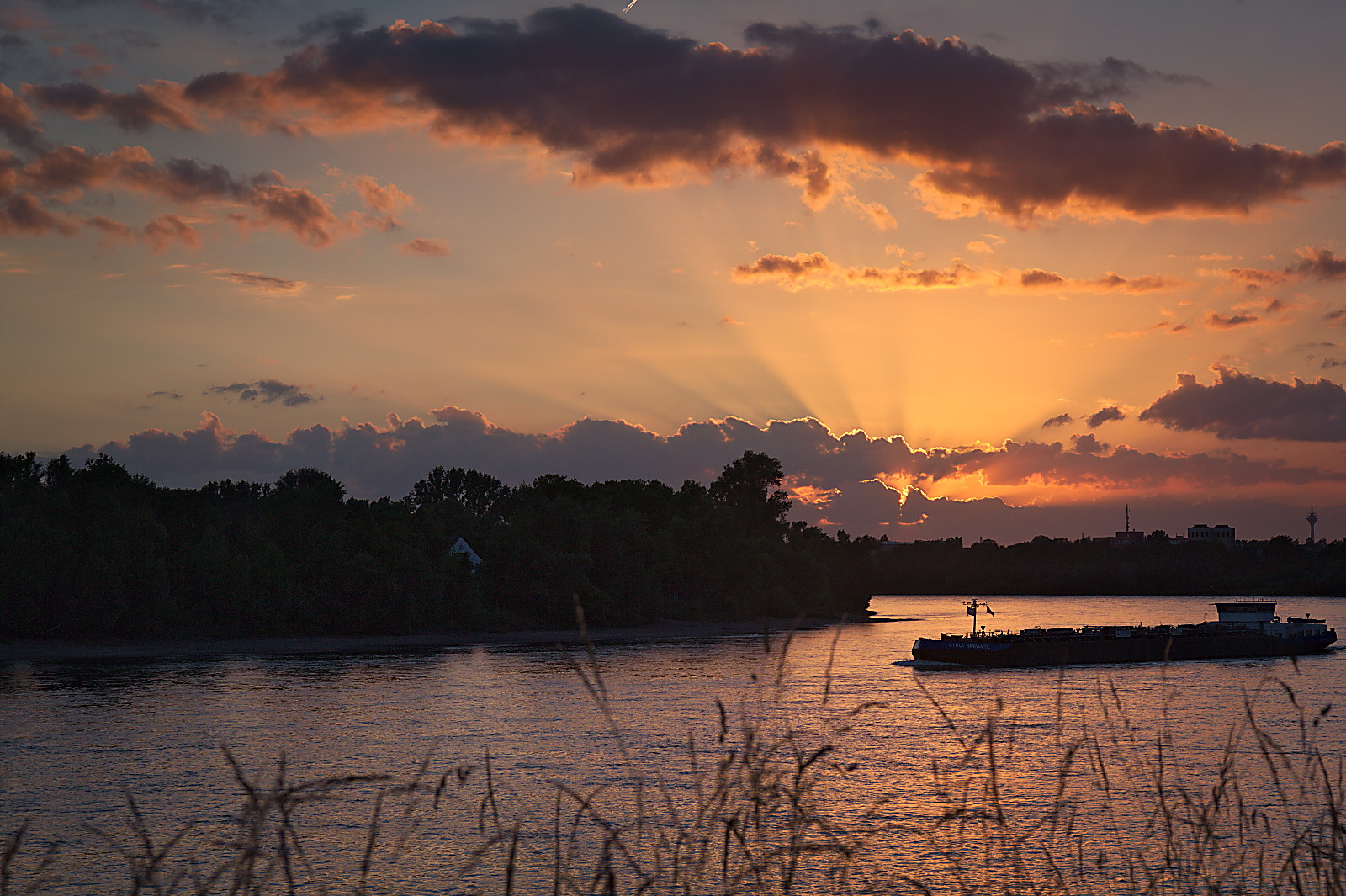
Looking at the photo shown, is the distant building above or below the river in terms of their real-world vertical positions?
above

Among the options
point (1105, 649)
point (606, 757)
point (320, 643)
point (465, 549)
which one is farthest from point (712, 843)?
point (465, 549)

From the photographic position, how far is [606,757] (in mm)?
49531

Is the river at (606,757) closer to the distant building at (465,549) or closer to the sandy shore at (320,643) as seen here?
the sandy shore at (320,643)

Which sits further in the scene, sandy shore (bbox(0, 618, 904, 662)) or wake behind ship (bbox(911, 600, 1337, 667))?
wake behind ship (bbox(911, 600, 1337, 667))

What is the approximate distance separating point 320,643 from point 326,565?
12.2m

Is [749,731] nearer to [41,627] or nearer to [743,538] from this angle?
[41,627]

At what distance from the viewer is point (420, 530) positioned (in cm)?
15538

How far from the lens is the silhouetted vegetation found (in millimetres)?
112062

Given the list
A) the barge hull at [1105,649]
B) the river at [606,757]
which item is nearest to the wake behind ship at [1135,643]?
the barge hull at [1105,649]

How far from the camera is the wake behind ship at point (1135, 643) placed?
4441 inches

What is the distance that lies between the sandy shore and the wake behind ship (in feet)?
62.1

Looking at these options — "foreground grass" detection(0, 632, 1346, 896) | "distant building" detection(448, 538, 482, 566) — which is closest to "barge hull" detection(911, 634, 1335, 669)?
"foreground grass" detection(0, 632, 1346, 896)

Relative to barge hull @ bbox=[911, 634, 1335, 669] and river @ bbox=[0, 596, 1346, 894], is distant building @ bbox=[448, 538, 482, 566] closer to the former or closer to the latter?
river @ bbox=[0, 596, 1346, 894]

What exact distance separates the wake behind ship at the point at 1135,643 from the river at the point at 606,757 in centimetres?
984
